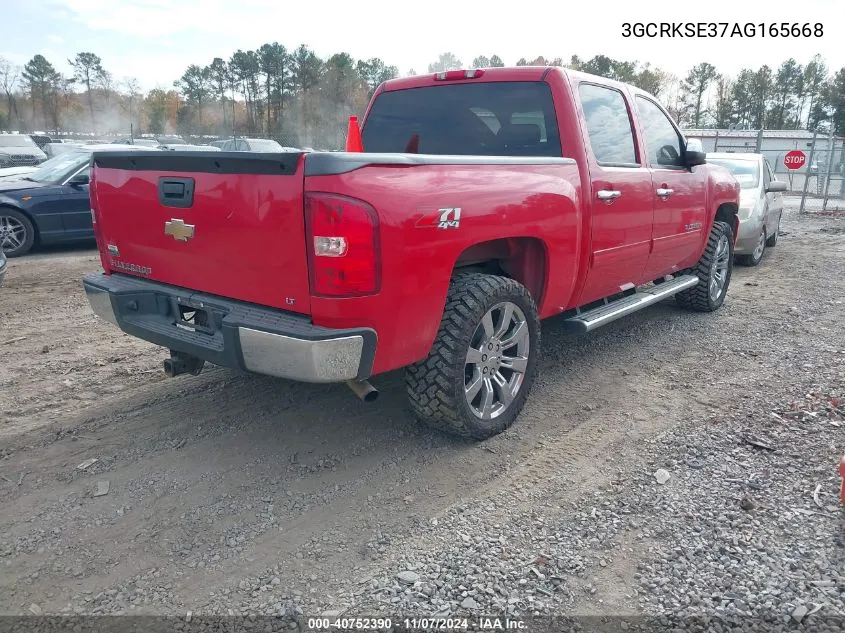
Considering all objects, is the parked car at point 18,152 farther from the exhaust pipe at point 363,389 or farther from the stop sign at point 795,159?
the stop sign at point 795,159

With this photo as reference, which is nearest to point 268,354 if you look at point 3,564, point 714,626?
point 3,564

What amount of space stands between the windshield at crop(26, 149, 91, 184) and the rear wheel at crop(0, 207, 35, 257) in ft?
2.39

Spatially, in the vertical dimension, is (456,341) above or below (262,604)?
above

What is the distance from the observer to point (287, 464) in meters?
3.37

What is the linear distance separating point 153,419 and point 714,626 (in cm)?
312

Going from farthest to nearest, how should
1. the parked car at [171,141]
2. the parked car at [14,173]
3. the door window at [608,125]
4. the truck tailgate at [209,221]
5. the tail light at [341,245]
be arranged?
1. the parked car at [171,141]
2. the parked car at [14,173]
3. the door window at [608,125]
4. the truck tailgate at [209,221]
5. the tail light at [341,245]

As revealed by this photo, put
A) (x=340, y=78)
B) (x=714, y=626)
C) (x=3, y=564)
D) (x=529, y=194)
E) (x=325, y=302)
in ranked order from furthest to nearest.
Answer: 1. (x=340, y=78)
2. (x=529, y=194)
3. (x=325, y=302)
4. (x=3, y=564)
5. (x=714, y=626)

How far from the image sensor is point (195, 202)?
3102 mm

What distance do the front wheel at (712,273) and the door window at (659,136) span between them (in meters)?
1.12

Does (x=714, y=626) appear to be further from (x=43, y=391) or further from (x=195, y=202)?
(x=43, y=391)

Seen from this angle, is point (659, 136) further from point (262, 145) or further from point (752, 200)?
point (262, 145)

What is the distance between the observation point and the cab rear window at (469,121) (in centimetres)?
413

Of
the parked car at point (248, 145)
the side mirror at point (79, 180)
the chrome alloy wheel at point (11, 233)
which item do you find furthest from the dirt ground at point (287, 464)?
the parked car at point (248, 145)

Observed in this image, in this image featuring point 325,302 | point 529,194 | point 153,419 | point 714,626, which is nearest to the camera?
point 714,626
